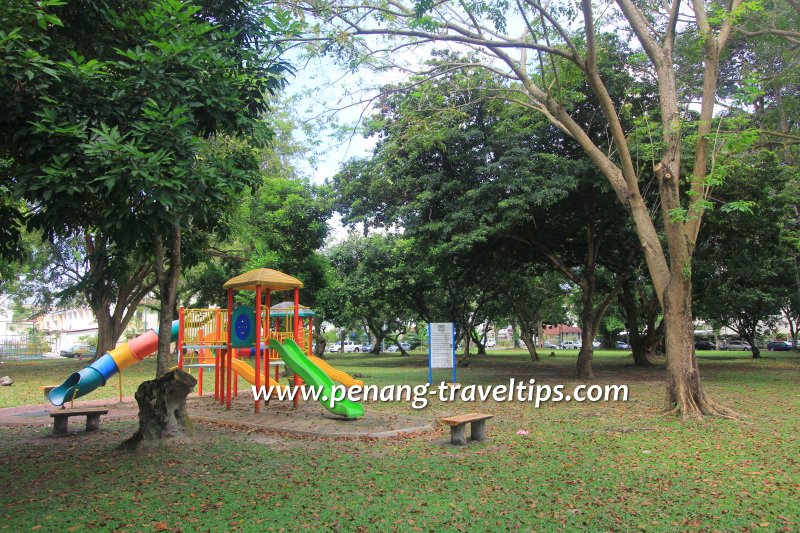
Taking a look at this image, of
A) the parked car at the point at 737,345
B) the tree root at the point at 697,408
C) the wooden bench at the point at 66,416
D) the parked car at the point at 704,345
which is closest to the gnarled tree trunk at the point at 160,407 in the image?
the wooden bench at the point at 66,416

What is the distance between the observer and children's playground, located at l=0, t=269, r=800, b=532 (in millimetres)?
5066

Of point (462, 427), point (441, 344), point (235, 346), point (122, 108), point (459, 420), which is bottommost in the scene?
point (462, 427)

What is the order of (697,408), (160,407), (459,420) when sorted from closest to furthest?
1. (160,407)
2. (459,420)
3. (697,408)

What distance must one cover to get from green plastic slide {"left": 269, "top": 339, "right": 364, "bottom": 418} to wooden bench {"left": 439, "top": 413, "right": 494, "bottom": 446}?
9.02 ft

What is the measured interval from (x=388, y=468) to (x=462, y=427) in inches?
68.9

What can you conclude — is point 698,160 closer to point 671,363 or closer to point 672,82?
point 672,82

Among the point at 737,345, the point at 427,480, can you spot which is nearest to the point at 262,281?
the point at 427,480

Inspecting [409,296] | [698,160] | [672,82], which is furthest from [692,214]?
[409,296]

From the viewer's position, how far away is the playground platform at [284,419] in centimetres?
952

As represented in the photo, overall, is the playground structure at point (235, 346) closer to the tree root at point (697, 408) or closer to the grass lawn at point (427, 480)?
the grass lawn at point (427, 480)

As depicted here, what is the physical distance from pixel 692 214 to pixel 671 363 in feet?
9.25

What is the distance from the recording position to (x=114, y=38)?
22.1 feet

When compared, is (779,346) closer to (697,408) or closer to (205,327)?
(697,408)

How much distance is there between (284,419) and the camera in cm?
1098
